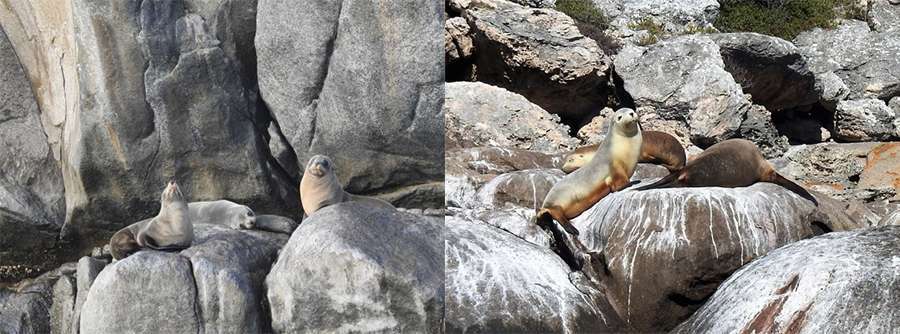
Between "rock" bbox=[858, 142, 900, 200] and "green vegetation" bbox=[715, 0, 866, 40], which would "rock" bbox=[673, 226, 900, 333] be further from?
"green vegetation" bbox=[715, 0, 866, 40]

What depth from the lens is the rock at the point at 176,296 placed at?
6.42 m

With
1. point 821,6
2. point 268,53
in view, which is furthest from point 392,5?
point 821,6

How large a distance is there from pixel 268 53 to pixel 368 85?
83cm

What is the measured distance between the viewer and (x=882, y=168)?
10.6 meters

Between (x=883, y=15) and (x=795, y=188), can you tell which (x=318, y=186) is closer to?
(x=795, y=188)

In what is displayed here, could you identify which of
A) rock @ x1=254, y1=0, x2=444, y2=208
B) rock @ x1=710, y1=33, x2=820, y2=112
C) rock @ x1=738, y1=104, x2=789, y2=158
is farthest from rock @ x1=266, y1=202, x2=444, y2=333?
rock @ x1=710, y1=33, x2=820, y2=112

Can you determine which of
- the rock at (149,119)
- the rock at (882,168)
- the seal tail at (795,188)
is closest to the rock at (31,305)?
the rock at (149,119)

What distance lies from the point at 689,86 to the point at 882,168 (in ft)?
6.31

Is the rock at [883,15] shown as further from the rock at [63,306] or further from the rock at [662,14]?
the rock at [63,306]

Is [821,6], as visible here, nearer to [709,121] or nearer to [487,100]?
[709,121]

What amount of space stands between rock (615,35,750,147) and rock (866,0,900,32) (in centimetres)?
483

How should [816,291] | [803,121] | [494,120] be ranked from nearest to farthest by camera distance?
[816,291]
[494,120]
[803,121]

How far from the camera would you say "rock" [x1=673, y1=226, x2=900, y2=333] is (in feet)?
18.7

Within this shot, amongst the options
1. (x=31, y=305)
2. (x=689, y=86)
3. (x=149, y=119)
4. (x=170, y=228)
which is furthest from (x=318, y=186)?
(x=689, y=86)
